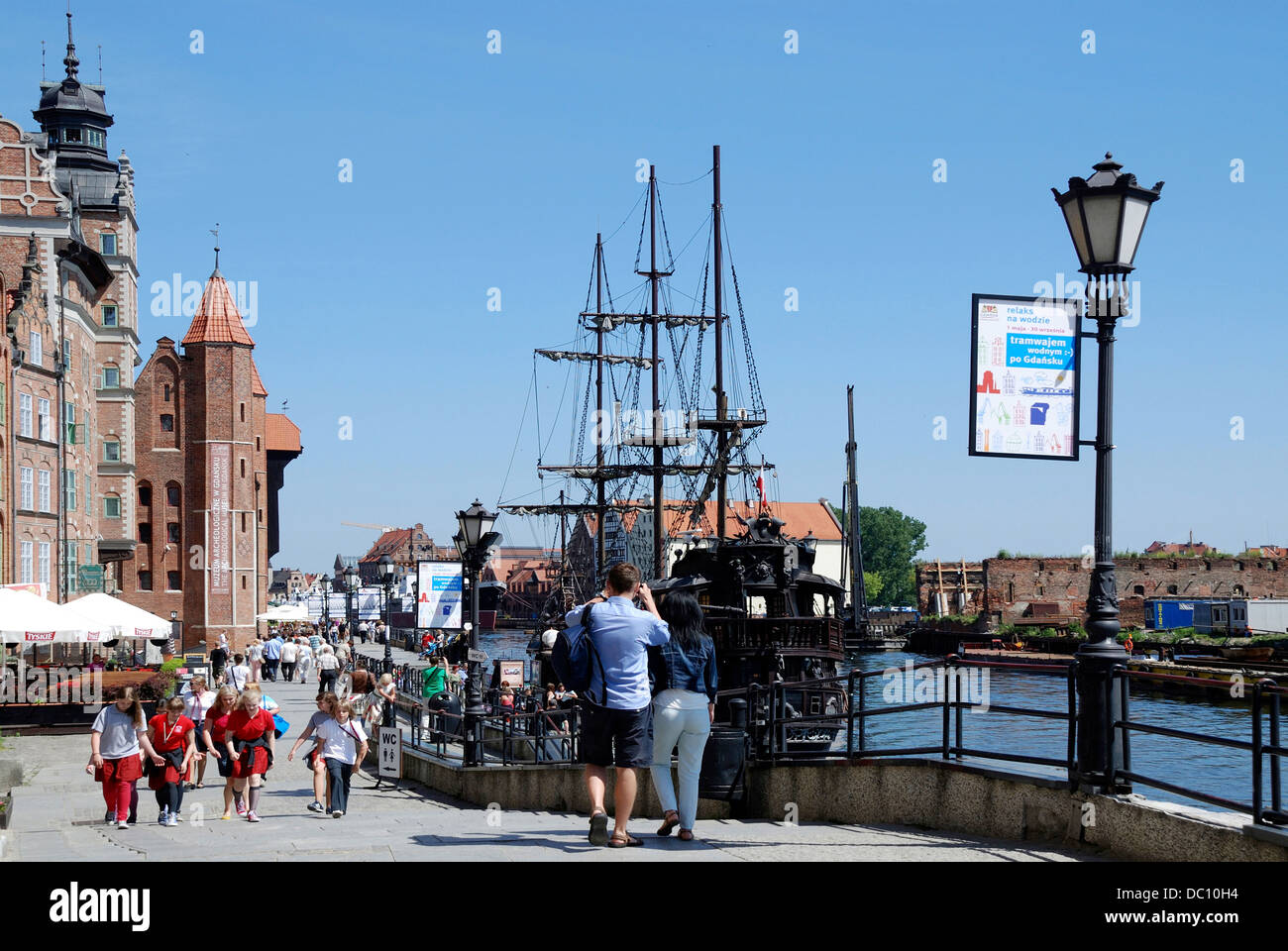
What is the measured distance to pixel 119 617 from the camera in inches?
1111

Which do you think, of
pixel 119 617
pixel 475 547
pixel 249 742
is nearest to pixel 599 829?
pixel 249 742

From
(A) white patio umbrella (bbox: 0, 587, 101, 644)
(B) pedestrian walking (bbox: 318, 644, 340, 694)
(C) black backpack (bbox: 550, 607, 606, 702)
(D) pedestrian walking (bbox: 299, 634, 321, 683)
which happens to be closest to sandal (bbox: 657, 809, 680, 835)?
(C) black backpack (bbox: 550, 607, 606, 702)

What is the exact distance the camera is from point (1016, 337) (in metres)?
9.33

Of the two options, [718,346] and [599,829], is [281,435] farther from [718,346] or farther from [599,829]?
[599,829]

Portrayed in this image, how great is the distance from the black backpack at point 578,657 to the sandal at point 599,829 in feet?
2.36

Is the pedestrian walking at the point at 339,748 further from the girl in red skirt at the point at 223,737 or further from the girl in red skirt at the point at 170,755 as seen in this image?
the girl in red skirt at the point at 170,755

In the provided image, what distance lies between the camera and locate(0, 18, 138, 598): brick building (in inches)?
1693

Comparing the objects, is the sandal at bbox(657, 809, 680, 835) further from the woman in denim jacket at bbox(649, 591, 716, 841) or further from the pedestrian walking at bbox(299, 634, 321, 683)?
the pedestrian walking at bbox(299, 634, 321, 683)

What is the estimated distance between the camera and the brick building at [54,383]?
43.0m

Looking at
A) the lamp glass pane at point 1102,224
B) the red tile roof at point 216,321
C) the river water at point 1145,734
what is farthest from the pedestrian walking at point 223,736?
the red tile roof at point 216,321

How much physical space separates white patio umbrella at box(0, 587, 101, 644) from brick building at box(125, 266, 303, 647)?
135 ft

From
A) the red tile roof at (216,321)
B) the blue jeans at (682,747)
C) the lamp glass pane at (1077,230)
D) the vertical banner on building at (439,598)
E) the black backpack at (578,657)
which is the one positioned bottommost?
the vertical banner on building at (439,598)

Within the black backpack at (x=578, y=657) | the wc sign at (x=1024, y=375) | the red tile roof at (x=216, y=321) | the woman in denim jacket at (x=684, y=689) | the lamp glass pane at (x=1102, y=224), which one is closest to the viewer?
the black backpack at (x=578, y=657)
